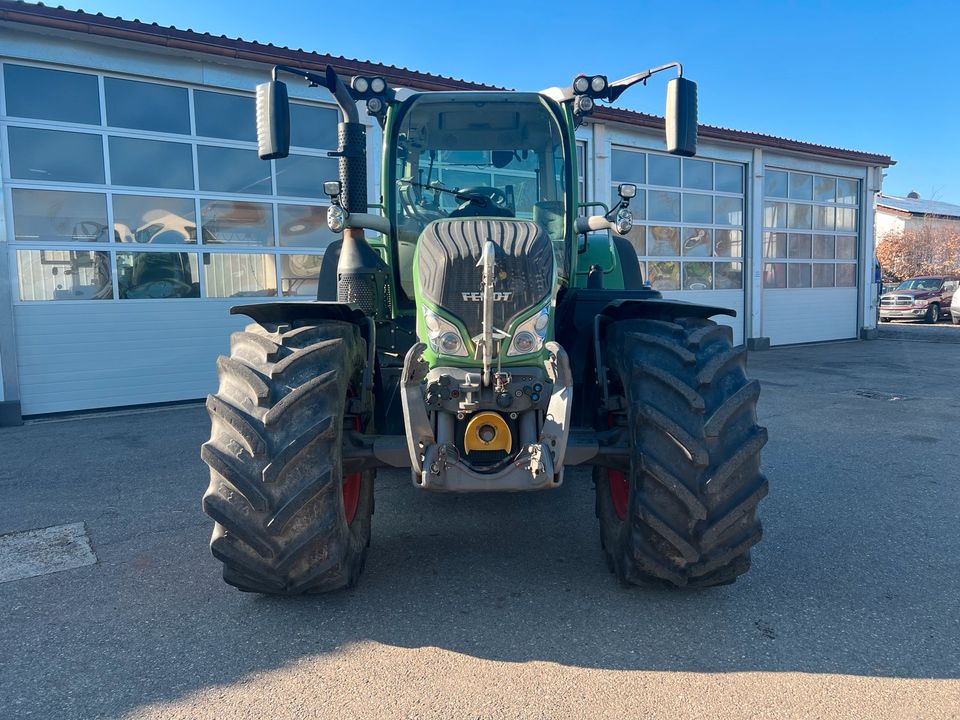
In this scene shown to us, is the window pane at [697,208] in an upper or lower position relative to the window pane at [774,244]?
upper

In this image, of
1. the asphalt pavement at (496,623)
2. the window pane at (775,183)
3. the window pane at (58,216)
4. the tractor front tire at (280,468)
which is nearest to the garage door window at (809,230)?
the window pane at (775,183)

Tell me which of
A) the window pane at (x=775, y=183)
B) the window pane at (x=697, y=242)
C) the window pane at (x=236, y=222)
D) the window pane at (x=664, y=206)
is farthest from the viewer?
the window pane at (x=775, y=183)

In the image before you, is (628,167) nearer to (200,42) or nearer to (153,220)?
(200,42)

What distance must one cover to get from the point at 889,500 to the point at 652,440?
2.80m

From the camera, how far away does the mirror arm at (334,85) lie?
3.62m

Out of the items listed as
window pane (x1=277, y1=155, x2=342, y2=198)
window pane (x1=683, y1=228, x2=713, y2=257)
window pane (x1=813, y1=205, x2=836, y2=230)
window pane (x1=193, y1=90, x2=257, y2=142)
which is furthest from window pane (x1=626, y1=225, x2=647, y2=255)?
window pane (x1=193, y1=90, x2=257, y2=142)

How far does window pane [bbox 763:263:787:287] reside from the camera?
1531cm

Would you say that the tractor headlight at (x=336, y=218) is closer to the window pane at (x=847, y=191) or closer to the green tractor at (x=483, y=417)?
the green tractor at (x=483, y=417)

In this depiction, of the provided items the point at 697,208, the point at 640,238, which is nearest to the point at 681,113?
the point at 640,238

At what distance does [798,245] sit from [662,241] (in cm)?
441

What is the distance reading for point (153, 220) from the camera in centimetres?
852

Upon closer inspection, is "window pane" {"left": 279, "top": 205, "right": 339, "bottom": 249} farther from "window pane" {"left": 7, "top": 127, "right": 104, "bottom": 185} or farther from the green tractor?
the green tractor

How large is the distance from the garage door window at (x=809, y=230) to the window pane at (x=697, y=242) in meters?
1.73

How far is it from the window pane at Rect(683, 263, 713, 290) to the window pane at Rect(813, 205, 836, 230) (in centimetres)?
386
